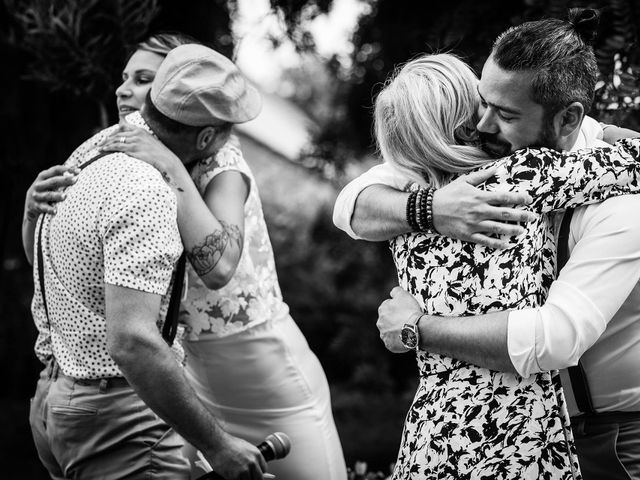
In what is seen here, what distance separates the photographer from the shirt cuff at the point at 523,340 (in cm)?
185

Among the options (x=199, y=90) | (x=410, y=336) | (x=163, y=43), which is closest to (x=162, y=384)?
(x=410, y=336)

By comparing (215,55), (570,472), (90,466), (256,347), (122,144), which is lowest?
(570,472)

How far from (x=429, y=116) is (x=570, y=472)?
3.08 feet

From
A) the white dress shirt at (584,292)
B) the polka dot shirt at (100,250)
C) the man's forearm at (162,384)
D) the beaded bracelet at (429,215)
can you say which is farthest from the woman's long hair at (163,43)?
the white dress shirt at (584,292)

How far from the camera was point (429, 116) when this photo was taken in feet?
6.54

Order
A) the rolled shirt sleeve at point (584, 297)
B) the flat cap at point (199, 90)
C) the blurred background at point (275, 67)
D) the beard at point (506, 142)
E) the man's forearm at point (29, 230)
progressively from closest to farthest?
the rolled shirt sleeve at point (584, 297) < the beard at point (506, 142) < the flat cap at point (199, 90) < the man's forearm at point (29, 230) < the blurred background at point (275, 67)

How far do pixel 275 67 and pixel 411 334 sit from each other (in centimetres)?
319

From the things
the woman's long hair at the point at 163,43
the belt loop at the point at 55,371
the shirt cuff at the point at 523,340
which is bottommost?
the shirt cuff at the point at 523,340

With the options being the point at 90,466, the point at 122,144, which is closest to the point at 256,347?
the point at 90,466

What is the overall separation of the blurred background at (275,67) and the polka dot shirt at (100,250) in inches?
39.3

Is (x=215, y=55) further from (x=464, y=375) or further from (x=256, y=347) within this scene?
(x=464, y=375)

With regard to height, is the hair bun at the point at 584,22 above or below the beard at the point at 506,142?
above

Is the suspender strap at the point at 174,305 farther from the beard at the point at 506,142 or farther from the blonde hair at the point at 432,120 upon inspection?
the beard at the point at 506,142

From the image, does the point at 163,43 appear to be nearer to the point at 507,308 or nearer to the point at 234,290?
the point at 234,290
